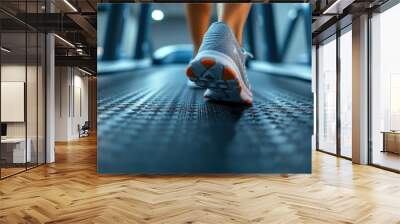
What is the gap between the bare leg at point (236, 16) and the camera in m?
6.04

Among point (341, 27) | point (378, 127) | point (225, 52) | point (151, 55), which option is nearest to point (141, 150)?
point (151, 55)

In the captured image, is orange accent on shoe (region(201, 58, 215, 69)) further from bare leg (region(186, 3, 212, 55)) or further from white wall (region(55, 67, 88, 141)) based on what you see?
white wall (region(55, 67, 88, 141))

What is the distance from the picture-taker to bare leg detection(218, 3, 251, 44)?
604cm

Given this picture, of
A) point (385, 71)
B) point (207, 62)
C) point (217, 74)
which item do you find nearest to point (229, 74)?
point (217, 74)

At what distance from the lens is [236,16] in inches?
239

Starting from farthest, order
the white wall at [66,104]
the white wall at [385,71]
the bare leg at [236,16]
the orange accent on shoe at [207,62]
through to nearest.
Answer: the white wall at [66,104] → the white wall at [385,71] → the bare leg at [236,16] → the orange accent on shoe at [207,62]

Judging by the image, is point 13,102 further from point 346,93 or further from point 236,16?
point 346,93

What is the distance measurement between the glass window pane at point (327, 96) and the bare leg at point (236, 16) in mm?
4059

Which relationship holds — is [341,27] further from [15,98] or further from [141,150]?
[15,98]

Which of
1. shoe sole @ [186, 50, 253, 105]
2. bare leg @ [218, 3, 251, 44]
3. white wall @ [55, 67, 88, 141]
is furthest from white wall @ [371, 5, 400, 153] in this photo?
white wall @ [55, 67, 88, 141]

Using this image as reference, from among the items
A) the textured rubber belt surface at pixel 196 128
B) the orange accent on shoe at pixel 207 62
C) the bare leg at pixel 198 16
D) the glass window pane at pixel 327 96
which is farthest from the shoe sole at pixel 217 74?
the glass window pane at pixel 327 96

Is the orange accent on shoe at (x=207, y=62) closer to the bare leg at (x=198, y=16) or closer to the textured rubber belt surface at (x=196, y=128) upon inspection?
the textured rubber belt surface at (x=196, y=128)

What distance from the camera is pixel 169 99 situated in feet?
19.6

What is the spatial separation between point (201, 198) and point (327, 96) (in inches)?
256
